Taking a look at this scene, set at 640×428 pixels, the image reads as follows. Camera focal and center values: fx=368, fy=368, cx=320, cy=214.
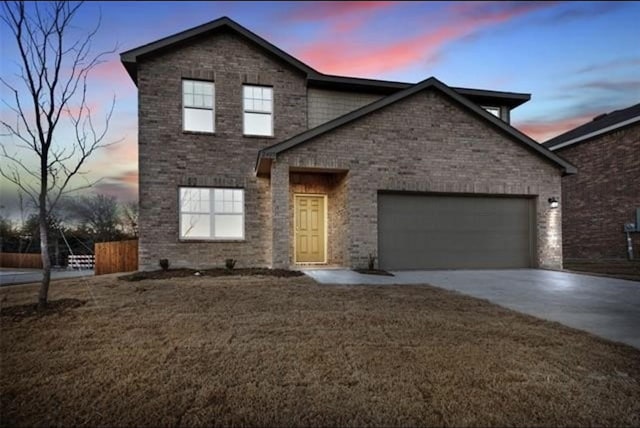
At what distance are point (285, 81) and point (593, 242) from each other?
16652 mm

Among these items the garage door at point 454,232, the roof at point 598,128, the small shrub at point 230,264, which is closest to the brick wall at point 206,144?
the small shrub at point 230,264

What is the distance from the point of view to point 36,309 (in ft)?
17.9

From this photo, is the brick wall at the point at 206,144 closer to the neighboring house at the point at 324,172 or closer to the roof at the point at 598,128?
the neighboring house at the point at 324,172

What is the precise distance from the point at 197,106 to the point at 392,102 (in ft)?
19.9

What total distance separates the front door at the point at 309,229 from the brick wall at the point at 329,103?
107 inches

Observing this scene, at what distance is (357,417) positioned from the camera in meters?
2.47

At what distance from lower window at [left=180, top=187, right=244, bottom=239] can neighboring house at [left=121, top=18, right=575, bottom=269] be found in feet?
0.11

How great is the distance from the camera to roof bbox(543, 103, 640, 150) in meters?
16.7

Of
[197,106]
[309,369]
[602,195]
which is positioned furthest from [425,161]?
[602,195]

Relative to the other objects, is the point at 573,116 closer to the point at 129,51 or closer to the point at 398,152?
the point at 398,152

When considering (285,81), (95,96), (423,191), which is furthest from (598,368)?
(285,81)

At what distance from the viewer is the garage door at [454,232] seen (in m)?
10.9

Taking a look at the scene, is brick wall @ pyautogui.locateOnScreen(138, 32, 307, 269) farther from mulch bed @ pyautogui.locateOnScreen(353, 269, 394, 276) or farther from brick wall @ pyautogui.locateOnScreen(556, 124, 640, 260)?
brick wall @ pyautogui.locateOnScreen(556, 124, 640, 260)

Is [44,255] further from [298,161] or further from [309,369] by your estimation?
[298,161]
